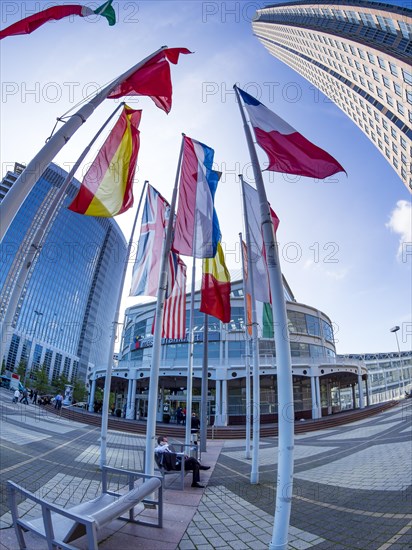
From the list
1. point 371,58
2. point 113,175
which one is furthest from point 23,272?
point 371,58

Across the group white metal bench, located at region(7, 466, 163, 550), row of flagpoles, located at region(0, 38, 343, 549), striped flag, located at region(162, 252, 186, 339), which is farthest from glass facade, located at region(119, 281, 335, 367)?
white metal bench, located at region(7, 466, 163, 550)

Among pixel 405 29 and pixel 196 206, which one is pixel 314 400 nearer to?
pixel 196 206

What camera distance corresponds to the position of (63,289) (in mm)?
115562

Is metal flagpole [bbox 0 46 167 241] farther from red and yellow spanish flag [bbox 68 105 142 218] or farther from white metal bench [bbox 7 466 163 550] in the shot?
white metal bench [bbox 7 466 163 550]

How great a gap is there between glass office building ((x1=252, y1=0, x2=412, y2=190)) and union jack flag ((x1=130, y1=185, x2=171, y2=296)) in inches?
1730

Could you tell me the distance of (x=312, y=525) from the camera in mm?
5301

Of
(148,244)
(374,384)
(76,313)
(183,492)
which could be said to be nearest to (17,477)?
(183,492)

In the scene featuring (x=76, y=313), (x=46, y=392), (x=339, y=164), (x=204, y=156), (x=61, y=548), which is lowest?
(x=46, y=392)

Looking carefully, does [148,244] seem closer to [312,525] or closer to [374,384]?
[312,525]

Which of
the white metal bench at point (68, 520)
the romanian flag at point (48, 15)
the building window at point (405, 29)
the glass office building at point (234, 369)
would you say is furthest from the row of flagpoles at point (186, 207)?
the building window at point (405, 29)

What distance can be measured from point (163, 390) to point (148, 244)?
113 ft

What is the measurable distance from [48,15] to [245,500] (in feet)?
34.3

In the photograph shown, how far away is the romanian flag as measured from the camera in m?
4.84

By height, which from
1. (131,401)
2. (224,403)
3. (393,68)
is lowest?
(131,401)
